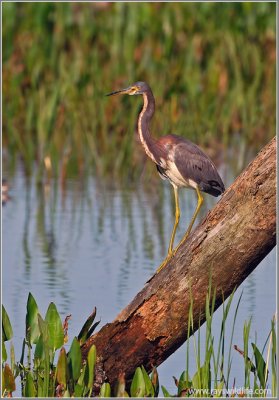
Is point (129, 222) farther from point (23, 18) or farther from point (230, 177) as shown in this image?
point (23, 18)

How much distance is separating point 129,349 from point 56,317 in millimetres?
352

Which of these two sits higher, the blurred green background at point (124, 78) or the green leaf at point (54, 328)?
the blurred green background at point (124, 78)

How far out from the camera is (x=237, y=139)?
41.1ft

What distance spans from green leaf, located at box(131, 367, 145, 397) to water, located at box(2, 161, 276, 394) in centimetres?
89

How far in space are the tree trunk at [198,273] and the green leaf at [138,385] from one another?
1.02ft

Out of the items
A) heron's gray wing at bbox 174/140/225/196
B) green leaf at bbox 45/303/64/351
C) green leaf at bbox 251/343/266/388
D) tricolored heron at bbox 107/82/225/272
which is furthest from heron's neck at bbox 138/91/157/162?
green leaf at bbox 251/343/266/388

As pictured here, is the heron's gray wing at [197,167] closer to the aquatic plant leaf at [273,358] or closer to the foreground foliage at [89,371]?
the foreground foliage at [89,371]

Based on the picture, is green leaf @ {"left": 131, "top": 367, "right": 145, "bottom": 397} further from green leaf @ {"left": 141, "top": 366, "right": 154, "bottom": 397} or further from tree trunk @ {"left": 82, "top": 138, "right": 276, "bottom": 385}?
tree trunk @ {"left": 82, "top": 138, "right": 276, "bottom": 385}

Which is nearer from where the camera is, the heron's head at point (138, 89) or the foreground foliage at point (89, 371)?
the foreground foliage at point (89, 371)

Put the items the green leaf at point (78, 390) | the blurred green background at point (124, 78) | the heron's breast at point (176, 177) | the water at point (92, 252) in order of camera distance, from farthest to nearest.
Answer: the blurred green background at point (124, 78), the water at point (92, 252), the heron's breast at point (176, 177), the green leaf at point (78, 390)

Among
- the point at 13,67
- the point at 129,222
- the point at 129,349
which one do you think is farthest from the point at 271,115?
the point at 129,349

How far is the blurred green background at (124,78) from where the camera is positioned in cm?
1130

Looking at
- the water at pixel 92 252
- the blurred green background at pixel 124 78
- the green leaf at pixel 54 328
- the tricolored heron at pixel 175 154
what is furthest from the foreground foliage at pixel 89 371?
the blurred green background at pixel 124 78

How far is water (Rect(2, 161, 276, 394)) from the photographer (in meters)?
6.54
